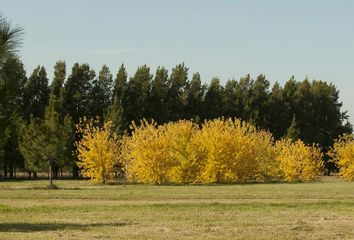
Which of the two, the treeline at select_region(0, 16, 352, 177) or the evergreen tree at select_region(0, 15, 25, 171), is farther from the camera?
the treeline at select_region(0, 16, 352, 177)

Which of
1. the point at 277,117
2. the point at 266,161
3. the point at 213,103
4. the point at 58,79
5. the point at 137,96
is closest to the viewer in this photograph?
the point at 266,161

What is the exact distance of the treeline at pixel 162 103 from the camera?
7694 cm

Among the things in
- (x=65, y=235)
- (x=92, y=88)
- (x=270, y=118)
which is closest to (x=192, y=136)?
(x=92, y=88)

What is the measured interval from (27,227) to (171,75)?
76441 millimetres

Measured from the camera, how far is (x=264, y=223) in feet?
62.5

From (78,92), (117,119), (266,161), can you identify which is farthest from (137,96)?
(266,161)

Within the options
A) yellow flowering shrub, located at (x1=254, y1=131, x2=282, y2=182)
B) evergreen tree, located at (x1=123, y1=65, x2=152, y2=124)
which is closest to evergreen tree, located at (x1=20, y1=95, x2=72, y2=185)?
yellow flowering shrub, located at (x1=254, y1=131, x2=282, y2=182)

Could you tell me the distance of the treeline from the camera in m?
76.9

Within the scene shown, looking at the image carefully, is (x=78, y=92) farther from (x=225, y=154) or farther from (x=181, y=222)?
(x=181, y=222)

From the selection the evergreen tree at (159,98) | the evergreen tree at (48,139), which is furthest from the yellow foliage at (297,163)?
the evergreen tree at (48,139)

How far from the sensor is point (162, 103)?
89438 mm

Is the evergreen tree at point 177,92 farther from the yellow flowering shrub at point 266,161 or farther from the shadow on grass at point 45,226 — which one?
the shadow on grass at point 45,226

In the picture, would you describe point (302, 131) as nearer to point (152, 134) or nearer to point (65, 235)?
point (152, 134)

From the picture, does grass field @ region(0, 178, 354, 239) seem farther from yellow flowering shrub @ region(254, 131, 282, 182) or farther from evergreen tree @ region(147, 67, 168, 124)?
evergreen tree @ region(147, 67, 168, 124)
